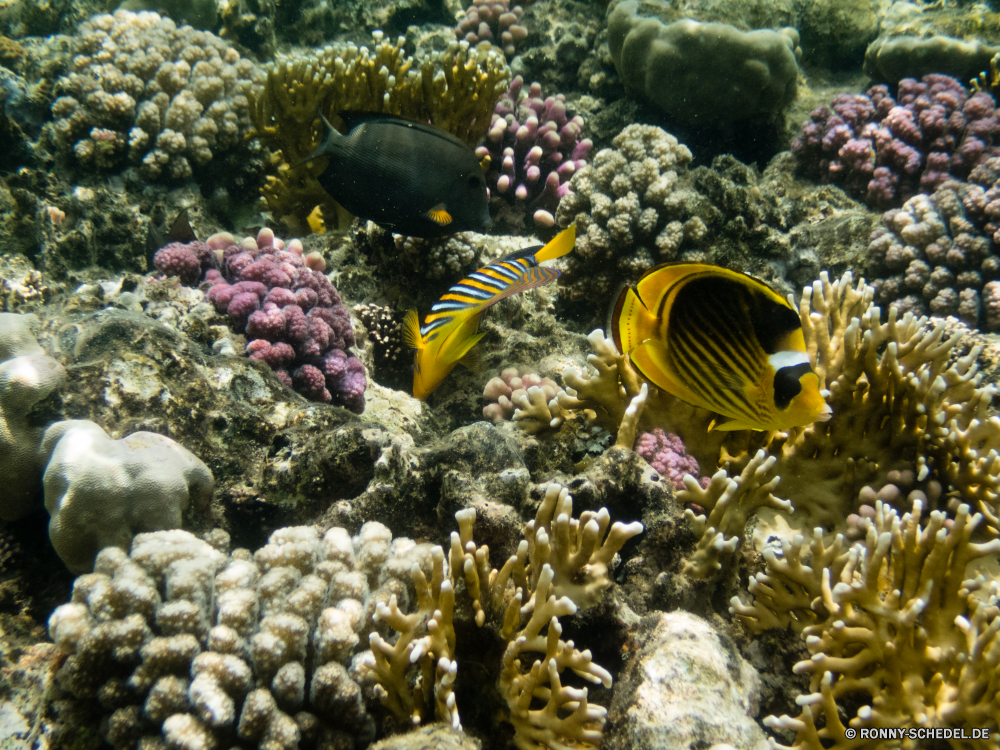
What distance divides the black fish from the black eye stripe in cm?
241

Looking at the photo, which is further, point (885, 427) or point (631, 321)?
point (885, 427)

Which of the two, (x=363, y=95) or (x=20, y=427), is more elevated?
(x=363, y=95)

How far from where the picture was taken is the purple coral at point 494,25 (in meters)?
7.36

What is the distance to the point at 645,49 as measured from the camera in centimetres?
605

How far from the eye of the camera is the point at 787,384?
1.41m

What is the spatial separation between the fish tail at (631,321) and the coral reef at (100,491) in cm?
194

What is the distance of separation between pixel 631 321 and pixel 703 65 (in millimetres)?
5894

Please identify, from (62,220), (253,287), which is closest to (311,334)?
(253,287)

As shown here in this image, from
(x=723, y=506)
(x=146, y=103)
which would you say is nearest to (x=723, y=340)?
(x=723, y=506)

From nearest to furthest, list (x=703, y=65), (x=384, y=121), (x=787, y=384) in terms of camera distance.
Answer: (x=787, y=384) < (x=384, y=121) < (x=703, y=65)

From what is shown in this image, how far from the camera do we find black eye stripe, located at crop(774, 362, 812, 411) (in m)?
1.40

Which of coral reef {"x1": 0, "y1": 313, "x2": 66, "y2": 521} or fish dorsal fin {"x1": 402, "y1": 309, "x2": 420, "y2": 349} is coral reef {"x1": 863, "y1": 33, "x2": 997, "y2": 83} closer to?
fish dorsal fin {"x1": 402, "y1": 309, "x2": 420, "y2": 349}

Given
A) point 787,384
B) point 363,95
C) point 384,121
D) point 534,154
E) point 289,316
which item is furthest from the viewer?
point 534,154

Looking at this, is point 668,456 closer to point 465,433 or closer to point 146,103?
point 465,433
